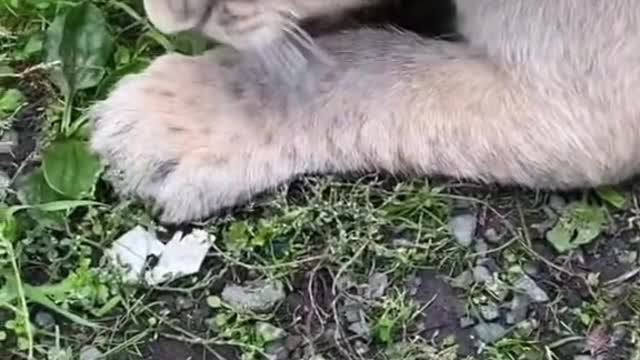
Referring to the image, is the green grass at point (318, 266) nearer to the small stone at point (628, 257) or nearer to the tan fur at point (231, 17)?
the small stone at point (628, 257)

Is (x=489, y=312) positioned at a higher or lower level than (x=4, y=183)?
lower

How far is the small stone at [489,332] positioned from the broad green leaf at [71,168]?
581mm

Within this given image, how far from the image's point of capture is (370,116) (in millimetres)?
2445

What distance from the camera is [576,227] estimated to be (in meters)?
2.50

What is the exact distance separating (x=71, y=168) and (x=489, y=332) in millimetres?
635

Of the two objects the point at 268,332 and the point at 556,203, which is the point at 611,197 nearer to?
the point at 556,203

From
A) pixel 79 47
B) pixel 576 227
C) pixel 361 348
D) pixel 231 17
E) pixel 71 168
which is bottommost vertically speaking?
pixel 361 348

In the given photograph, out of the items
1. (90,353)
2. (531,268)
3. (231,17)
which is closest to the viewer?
(231,17)

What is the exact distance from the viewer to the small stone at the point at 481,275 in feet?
8.06

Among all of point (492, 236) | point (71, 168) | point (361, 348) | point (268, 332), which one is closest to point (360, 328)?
point (361, 348)

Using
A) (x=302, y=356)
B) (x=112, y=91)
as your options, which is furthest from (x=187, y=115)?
(x=302, y=356)

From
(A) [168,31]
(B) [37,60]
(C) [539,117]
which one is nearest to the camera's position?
(A) [168,31]

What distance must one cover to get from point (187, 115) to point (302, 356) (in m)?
0.38

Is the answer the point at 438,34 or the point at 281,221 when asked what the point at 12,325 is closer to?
the point at 281,221
